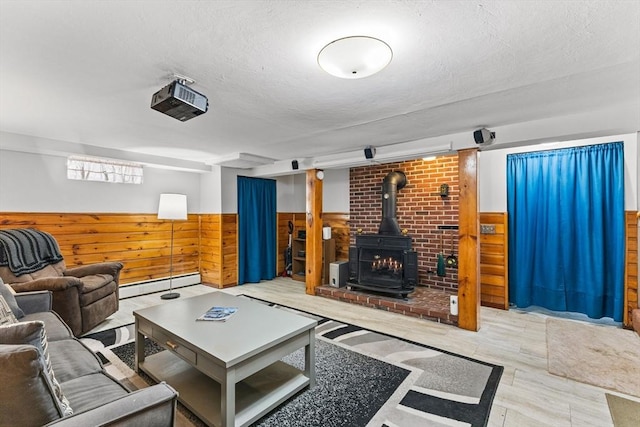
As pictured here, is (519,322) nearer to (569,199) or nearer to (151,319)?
(569,199)

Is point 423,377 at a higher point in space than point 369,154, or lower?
lower

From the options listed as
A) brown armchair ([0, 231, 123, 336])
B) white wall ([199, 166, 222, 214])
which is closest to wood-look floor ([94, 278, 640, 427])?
brown armchair ([0, 231, 123, 336])

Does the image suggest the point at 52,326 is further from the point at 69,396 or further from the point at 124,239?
the point at 124,239

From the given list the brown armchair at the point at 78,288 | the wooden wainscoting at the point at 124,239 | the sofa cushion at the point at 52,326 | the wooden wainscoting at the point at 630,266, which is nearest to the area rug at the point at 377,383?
the brown armchair at the point at 78,288

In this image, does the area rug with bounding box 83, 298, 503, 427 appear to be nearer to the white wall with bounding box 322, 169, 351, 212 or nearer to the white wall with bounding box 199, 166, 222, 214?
the white wall with bounding box 199, 166, 222, 214

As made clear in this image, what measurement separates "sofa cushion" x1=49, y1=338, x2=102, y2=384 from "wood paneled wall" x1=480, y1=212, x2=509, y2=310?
4184mm

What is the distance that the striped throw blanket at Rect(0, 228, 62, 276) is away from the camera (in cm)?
292

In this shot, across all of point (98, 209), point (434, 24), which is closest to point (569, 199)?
point (434, 24)

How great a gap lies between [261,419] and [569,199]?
4.07m

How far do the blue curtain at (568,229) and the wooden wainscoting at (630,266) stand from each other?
2.1 inches

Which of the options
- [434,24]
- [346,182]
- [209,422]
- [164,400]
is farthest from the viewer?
[346,182]

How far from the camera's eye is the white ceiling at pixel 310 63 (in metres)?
1.32

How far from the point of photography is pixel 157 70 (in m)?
1.85

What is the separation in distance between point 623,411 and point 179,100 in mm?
3451
